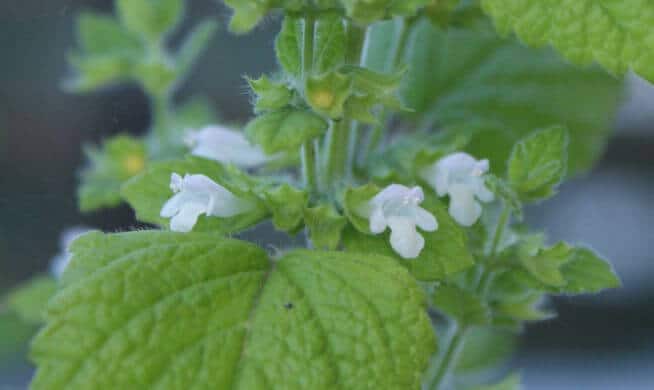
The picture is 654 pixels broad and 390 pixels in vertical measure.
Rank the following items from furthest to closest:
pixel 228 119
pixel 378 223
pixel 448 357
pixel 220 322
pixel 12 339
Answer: pixel 228 119
pixel 12 339
pixel 448 357
pixel 378 223
pixel 220 322

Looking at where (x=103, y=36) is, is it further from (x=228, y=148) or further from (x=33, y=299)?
(x=228, y=148)

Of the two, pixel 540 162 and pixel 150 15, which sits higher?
pixel 150 15

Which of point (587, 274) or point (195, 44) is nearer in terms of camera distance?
point (587, 274)

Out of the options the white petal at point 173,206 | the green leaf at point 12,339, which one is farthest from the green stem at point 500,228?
the green leaf at point 12,339

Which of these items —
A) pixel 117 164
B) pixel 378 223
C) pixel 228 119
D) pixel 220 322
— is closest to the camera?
pixel 220 322

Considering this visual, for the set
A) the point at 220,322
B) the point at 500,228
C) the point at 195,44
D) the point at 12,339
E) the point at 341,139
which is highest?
the point at 12,339

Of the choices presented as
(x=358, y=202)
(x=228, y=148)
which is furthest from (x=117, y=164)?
(x=358, y=202)

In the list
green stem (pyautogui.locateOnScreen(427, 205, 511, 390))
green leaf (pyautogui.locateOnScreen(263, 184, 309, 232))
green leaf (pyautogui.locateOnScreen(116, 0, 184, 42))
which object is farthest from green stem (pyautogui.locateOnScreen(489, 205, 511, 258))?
green leaf (pyautogui.locateOnScreen(116, 0, 184, 42))

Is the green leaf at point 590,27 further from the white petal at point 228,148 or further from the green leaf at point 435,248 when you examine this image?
the white petal at point 228,148
